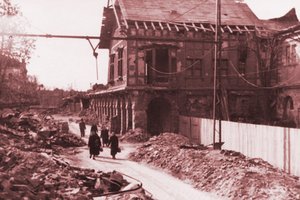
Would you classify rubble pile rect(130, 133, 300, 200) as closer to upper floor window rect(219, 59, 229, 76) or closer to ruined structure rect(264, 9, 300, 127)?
ruined structure rect(264, 9, 300, 127)

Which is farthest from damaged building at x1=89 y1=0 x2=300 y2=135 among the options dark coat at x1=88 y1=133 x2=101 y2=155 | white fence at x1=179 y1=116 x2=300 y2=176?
dark coat at x1=88 y1=133 x2=101 y2=155

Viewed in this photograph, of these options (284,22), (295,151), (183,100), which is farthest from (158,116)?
(295,151)

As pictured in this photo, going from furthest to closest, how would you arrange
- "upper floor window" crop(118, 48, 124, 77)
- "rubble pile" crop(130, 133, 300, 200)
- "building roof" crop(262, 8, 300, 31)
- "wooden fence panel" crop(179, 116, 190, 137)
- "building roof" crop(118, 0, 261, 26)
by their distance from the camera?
"building roof" crop(262, 8, 300, 31)
"upper floor window" crop(118, 48, 124, 77)
"building roof" crop(118, 0, 261, 26)
"wooden fence panel" crop(179, 116, 190, 137)
"rubble pile" crop(130, 133, 300, 200)

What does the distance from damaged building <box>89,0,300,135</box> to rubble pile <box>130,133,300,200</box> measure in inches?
317

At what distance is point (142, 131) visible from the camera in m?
28.1

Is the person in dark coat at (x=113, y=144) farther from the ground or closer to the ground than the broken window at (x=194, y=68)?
closer to the ground

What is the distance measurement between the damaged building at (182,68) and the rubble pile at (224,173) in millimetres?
8061

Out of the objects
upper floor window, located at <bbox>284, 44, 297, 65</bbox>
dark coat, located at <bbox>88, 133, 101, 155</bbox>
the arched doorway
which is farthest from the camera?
the arched doorway

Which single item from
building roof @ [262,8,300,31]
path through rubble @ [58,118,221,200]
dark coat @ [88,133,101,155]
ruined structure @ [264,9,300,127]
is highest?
building roof @ [262,8,300,31]

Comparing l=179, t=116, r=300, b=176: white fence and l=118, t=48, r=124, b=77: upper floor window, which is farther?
l=118, t=48, r=124, b=77: upper floor window

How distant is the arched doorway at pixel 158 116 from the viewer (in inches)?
1174

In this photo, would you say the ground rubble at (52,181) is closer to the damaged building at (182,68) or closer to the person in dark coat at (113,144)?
the person in dark coat at (113,144)

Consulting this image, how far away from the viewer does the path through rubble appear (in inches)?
534

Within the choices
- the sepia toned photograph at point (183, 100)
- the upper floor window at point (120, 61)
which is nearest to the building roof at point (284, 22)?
the sepia toned photograph at point (183, 100)
